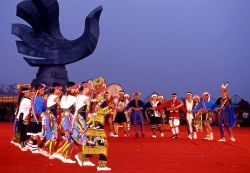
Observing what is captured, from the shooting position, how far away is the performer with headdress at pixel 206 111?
16711 millimetres

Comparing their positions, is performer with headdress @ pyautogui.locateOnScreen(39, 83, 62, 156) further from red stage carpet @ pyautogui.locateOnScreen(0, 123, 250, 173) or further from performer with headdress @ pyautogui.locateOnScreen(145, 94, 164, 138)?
performer with headdress @ pyautogui.locateOnScreen(145, 94, 164, 138)

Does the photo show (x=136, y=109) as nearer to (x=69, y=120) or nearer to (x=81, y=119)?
(x=69, y=120)

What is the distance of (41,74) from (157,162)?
30174mm

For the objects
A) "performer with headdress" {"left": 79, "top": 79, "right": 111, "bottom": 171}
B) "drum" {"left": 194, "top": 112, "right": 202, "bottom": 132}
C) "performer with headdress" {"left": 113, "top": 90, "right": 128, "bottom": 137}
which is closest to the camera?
"performer with headdress" {"left": 79, "top": 79, "right": 111, "bottom": 171}

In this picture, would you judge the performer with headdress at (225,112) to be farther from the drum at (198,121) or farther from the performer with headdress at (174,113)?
the performer with headdress at (174,113)

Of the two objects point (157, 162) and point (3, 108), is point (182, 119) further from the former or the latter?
point (157, 162)

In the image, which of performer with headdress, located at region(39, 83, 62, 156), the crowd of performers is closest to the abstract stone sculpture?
the crowd of performers

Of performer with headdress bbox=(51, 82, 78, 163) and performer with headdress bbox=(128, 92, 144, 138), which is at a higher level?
performer with headdress bbox=(128, 92, 144, 138)

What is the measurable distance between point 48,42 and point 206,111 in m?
23.5

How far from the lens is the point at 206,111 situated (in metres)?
16.8

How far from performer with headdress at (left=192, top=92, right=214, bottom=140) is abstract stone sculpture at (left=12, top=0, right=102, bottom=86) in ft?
69.4

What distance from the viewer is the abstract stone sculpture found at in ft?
123

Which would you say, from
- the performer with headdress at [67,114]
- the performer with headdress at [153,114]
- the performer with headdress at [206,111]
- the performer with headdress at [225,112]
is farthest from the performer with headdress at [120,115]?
the performer with headdress at [67,114]

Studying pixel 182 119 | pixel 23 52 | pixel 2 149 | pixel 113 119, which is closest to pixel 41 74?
pixel 23 52
